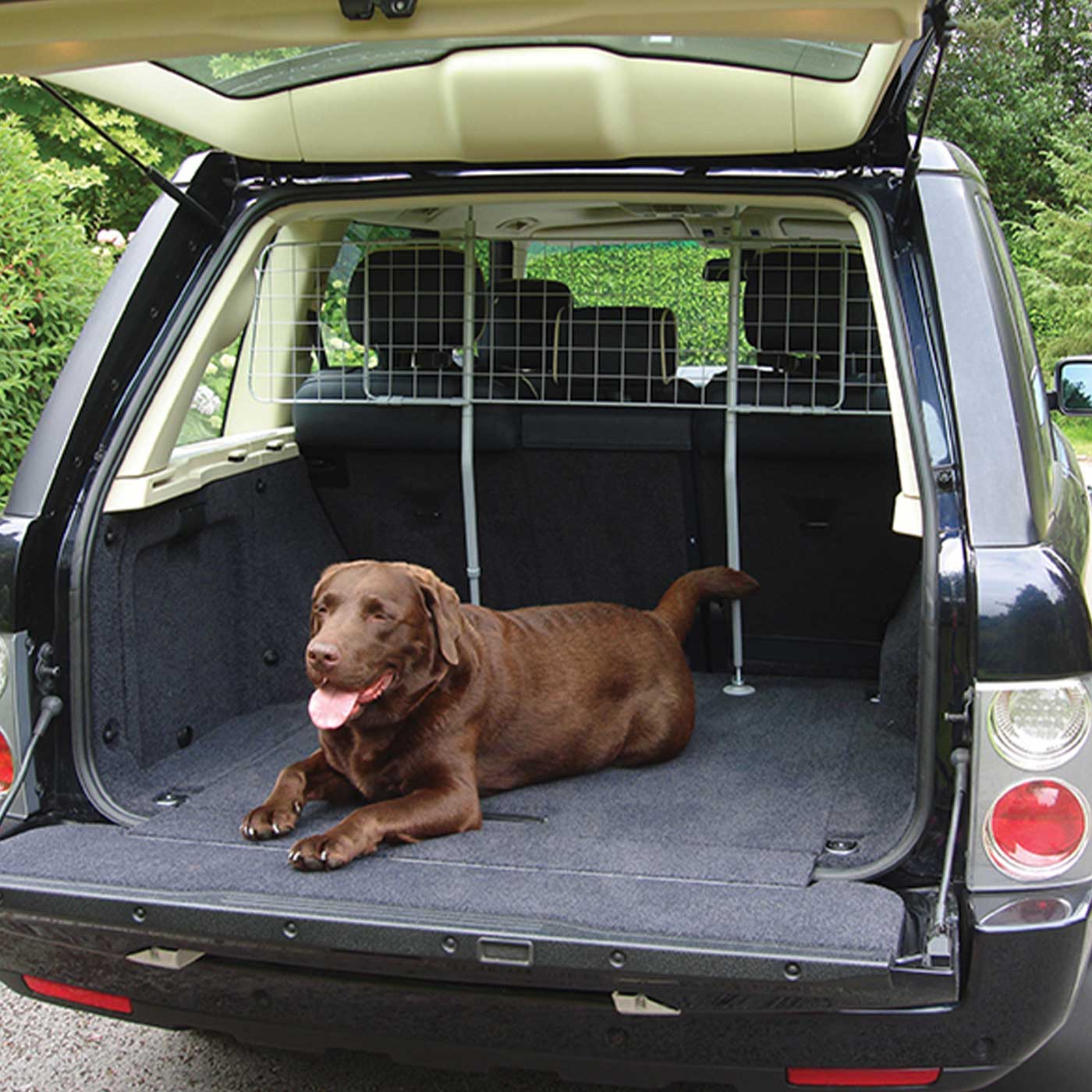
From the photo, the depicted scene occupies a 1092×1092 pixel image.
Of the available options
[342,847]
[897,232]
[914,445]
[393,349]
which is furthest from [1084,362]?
[342,847]

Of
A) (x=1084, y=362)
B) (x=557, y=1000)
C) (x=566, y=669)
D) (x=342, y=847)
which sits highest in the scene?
(x=1084, y=362)

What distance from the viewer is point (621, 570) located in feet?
14.7

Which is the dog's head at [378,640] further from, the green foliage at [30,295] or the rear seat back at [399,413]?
the green foliage at [30,295]

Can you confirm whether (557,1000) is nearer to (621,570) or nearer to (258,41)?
(258,41)

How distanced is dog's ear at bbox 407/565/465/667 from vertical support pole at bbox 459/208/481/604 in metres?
1.16

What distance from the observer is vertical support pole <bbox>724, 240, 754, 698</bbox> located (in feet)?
13.4

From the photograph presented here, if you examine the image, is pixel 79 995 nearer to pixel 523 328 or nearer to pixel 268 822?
pixel 268 822

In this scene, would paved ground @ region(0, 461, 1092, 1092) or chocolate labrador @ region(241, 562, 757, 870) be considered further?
paved ground @ region(0, 461, 1092, 1092)

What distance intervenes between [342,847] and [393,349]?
6.97 feet

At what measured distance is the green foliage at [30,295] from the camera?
648cm

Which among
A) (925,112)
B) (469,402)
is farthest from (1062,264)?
(925,112)

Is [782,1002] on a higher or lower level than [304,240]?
lower

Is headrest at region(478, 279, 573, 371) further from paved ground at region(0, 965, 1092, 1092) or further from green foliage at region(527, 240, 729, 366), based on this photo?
paved ground at region(0, 965, 1092, 1092)

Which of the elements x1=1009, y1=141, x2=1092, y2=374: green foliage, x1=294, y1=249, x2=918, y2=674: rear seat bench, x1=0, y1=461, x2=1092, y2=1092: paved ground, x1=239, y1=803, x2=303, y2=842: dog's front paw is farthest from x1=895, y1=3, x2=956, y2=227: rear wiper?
x1=1009, y1=141, x2=1092, y2=374: green foliage
